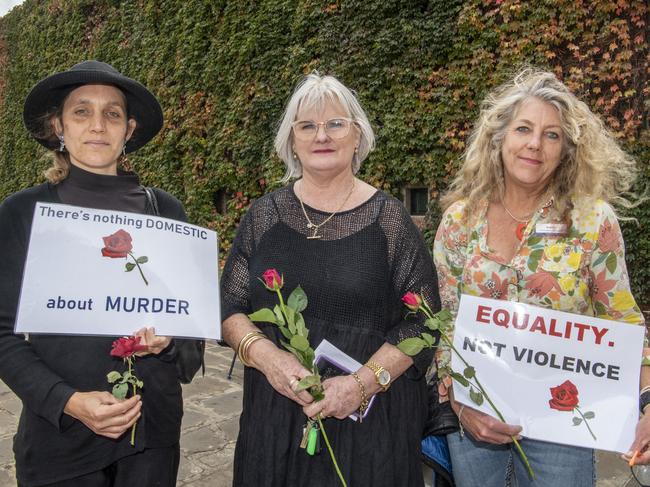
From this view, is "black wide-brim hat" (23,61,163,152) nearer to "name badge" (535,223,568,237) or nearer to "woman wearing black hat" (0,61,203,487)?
"woman wearing black hat" (0,61,203,487)

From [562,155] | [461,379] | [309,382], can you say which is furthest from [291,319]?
[562,155]

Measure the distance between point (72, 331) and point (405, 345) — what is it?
948 millimetres

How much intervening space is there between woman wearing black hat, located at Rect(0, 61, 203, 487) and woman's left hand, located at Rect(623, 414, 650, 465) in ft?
4.53

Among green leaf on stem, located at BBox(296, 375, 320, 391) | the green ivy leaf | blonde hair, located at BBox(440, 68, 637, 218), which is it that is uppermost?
blonde hair, located at BBox(440, 68, 637, 218)

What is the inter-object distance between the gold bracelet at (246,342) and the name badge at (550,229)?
969mm

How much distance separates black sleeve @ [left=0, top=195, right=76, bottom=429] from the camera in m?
1.48

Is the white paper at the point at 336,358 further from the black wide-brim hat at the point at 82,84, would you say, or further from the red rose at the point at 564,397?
the black wide-brim hat at the point at 82,84

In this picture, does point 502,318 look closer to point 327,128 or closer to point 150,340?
point 327,128

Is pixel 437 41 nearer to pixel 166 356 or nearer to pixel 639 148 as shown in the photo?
pixel 639 148

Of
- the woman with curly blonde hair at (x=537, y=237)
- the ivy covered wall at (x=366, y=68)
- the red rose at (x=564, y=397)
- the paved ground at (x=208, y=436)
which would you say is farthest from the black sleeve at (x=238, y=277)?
the ivy covered wall at (x=366, y=68)

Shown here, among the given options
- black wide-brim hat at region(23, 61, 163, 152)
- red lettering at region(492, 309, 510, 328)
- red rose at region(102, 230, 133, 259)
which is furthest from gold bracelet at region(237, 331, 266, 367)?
black wide-brim hat at region(23, 61, 163, 152)

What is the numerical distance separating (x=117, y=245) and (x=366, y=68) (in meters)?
5.00

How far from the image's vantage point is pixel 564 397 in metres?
1.58

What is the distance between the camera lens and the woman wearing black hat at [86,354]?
1498mm
